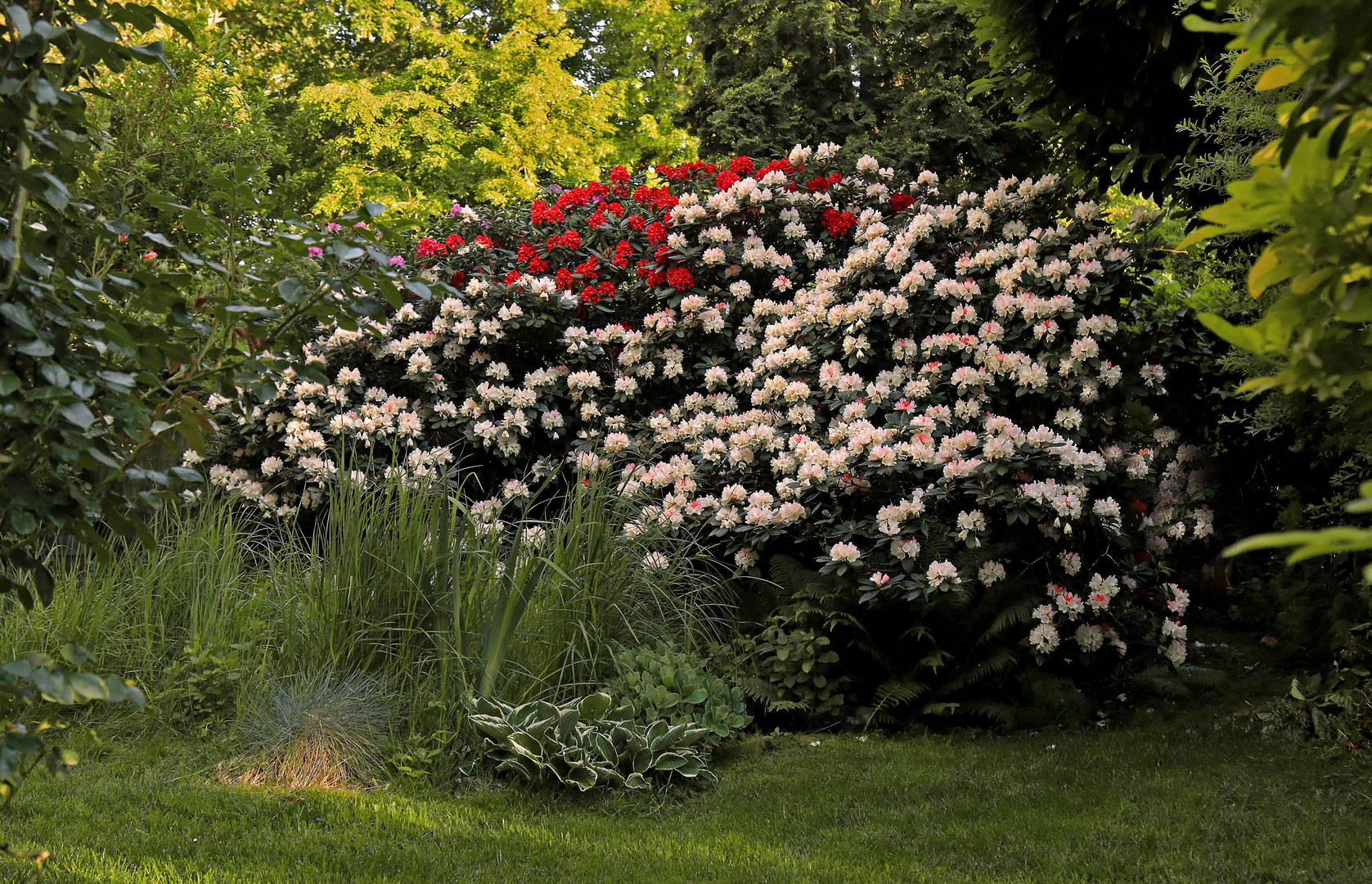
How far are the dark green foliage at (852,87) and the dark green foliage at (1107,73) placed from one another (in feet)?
12.2

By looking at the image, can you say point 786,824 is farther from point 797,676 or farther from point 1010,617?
point 1010,617

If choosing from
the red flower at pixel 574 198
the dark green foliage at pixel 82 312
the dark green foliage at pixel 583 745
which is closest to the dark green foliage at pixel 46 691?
the dark green foliage at pixel 82 312

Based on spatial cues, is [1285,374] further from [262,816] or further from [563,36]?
[563,36]

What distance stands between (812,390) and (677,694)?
2.30m

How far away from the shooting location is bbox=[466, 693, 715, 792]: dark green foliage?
3.95 metres

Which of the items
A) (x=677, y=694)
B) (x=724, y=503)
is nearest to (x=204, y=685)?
(x=677, y=694)

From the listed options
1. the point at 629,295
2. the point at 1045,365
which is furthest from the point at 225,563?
the point at 1045,365

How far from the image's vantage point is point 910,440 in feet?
16.9

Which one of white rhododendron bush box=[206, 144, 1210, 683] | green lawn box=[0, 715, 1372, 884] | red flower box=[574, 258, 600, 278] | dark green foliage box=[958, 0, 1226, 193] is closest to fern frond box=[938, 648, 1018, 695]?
white rhododendron bush box=[206, 144, 1210, 683]

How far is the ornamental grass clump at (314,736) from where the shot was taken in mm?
3963

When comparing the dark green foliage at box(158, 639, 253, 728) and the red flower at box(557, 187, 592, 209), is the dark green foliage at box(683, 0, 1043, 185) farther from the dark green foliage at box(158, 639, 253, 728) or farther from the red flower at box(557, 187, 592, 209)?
the dark green foliage at box(158, 639, 253, 728)

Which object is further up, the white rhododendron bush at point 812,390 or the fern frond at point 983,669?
the white rhododendron bush at point 812,390

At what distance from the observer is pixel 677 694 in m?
4.51

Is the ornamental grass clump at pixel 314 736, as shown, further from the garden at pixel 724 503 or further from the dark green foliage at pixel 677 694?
the dark green foliage at pixel 677 694
